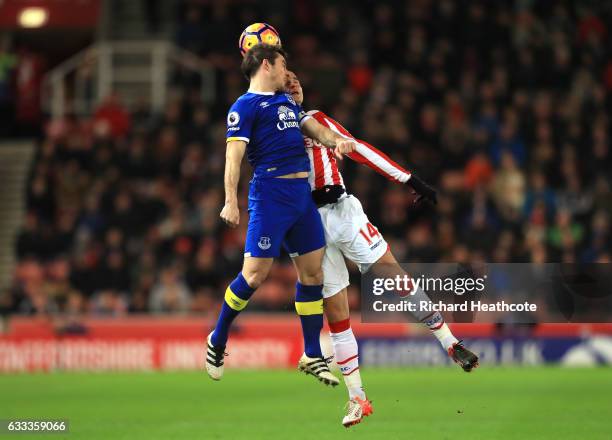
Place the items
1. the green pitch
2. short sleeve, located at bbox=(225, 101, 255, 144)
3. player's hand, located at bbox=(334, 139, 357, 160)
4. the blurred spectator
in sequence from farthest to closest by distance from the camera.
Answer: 1. the blurred spectator
2. the green pitch
3. short sleeve, located at bbox=(225, 101, 255, 144)
4. player's hand, located at bbox=(334, 139, 357, 160)

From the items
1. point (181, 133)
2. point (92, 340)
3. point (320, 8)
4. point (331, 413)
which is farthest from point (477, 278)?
point (320, 8)

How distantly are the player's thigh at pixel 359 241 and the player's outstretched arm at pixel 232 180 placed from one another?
108 cm

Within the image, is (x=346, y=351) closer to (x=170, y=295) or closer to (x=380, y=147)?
(x=170, y=295)

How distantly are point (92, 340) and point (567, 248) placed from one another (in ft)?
23.9

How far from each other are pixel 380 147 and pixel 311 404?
7557mm

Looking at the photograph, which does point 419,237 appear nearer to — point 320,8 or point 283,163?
point 320,8

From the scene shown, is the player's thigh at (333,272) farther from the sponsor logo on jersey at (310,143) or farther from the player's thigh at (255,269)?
the sponsor logo on jersey at (310,143)

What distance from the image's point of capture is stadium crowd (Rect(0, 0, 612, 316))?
1950 cm

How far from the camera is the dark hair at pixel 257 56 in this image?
9.95 metres

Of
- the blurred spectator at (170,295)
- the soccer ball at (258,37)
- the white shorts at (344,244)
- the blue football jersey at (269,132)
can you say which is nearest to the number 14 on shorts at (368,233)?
the white shorts at (344,244)

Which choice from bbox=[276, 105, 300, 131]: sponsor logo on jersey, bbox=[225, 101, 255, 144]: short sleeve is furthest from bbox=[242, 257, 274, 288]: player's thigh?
bbox=[276, 105, 300, 131]: sponsor logo on jersey

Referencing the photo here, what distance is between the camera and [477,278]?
1022 cm

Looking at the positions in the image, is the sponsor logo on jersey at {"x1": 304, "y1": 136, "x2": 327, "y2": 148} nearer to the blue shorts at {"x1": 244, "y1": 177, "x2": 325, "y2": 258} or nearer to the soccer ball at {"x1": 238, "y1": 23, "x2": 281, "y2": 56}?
the blue shorts at {"x1": 244, "y1": 177, "x2": 325, "y2": 258}

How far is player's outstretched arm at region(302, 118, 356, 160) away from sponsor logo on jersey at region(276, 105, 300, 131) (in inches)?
5.2
